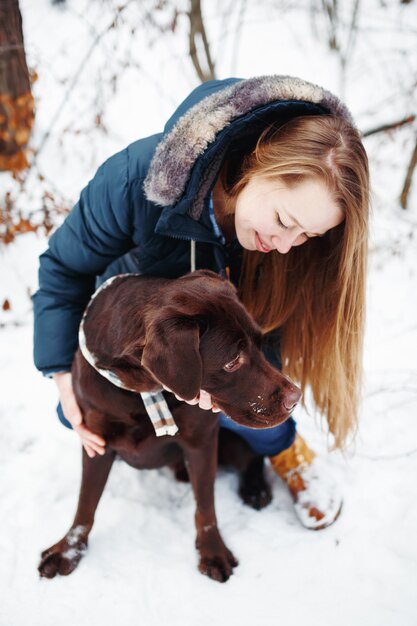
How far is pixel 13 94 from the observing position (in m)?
3.92

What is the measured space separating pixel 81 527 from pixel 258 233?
4.51ft

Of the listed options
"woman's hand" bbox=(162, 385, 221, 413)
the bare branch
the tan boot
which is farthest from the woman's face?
the bare branch

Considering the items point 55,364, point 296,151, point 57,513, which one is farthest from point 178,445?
point 296,151

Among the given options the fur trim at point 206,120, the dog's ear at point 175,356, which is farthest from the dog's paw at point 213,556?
the fur trim at point 206,120

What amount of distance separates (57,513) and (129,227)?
52.0 inches

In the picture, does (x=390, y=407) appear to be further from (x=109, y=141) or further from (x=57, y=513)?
(x=109, y=141)

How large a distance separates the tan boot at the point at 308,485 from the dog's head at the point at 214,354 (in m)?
0.79

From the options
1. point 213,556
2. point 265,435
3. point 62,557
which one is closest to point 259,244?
point 265,435

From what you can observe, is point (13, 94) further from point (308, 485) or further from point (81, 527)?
point (308, 485)

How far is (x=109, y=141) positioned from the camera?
4.78 m

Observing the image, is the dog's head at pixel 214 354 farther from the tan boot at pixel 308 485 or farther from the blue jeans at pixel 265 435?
the tan boot at pixel 308 485

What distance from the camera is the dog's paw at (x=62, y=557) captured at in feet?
6.54

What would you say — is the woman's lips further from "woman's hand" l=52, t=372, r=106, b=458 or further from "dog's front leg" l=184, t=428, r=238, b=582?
"woman's hand" l=52, t=372, r=106, b=458

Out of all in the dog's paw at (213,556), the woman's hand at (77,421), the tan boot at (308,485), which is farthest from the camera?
the tan boot at (308,485)
